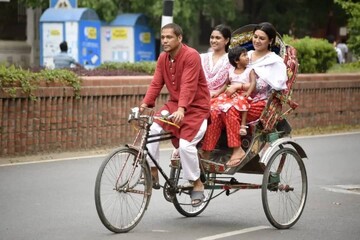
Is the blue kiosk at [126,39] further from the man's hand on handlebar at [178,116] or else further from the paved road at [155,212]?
the man's hand on handlebar at [178,116]

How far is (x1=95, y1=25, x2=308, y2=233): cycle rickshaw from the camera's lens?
8.38 metres

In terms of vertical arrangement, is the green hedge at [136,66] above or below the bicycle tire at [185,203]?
above

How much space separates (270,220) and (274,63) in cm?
143

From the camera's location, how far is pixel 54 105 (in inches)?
561

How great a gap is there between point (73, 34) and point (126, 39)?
12.6ft

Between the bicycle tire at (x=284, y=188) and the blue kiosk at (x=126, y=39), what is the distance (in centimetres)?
2291

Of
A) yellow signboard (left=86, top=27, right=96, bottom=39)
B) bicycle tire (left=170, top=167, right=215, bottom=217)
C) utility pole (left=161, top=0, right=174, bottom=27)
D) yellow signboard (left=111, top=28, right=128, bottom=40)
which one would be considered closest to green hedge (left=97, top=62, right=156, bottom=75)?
utility pole (left=161, top=0, right=174, bottom=27)

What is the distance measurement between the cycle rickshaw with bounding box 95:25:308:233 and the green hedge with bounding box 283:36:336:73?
11.2 meters

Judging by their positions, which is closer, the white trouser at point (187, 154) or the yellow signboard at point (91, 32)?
the white trouser at point (187, 154)

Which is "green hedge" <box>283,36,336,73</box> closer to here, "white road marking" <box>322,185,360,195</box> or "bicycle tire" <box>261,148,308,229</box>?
"white road marking" <box>322,185,360,195</box>

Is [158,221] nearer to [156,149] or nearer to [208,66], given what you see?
Answer: [156,149]

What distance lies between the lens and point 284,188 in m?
9.35

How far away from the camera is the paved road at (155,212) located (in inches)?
346

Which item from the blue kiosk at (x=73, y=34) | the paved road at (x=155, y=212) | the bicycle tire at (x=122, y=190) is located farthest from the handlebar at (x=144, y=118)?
the blue kiosk at (x=73, y=34)
